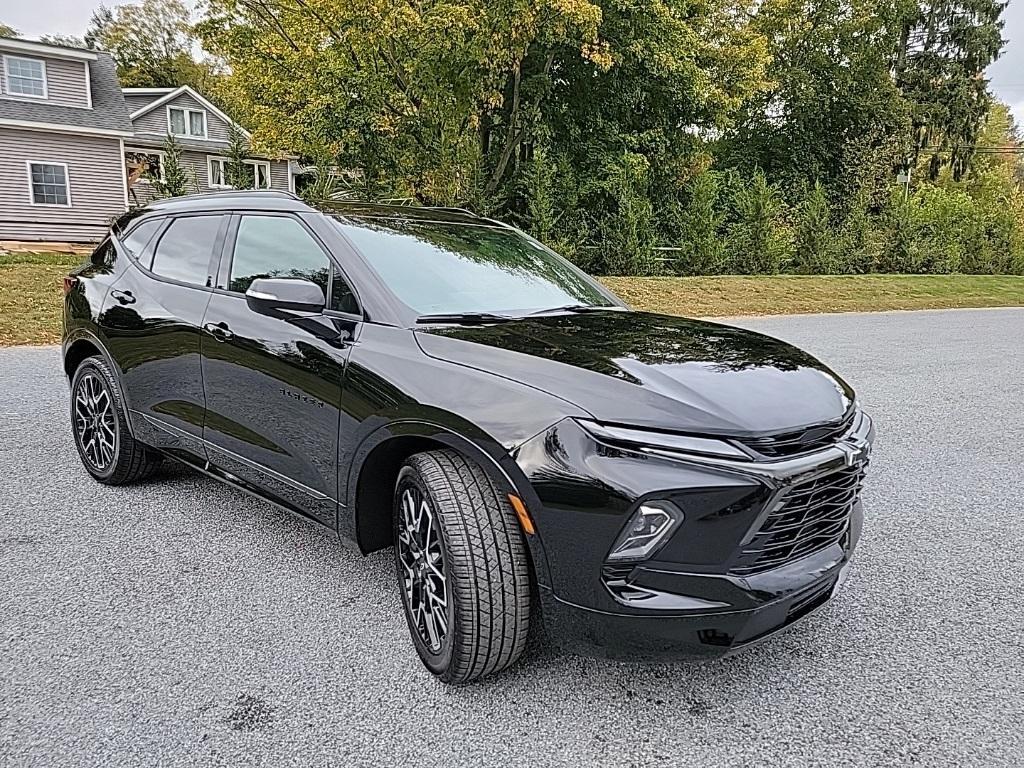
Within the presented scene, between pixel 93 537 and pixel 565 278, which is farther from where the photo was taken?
pixel 565 278

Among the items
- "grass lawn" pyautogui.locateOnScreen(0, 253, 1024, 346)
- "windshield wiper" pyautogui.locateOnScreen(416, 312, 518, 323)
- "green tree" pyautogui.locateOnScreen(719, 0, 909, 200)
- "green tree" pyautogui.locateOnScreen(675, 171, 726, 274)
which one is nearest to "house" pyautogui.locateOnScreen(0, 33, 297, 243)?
"grass lawn" pyautogui.locateOnScreen(0, 253, 1024, 346)

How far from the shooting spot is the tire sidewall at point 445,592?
2.27m

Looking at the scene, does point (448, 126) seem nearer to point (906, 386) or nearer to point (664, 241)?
point (664, 241)

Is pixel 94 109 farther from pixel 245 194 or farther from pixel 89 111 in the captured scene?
pixel 245 194

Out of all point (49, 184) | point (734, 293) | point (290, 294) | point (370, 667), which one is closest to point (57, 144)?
point (49, 184)

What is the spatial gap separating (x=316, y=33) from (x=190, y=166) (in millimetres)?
16892

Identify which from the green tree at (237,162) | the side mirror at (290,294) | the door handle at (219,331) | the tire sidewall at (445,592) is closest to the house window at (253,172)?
the green tree at (237,162)

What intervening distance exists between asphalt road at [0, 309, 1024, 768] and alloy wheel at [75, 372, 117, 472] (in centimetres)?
20

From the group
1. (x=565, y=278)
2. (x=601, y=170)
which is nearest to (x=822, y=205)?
(x=601, y=170)

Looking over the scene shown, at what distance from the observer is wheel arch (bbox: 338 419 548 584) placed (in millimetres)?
2176

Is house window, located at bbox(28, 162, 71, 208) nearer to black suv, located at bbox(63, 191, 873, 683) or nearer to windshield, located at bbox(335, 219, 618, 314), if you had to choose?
black suv, located at bbox(63, 191, 873, 683)

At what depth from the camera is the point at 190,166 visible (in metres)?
30.4

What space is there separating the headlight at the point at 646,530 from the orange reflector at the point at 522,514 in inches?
10.1

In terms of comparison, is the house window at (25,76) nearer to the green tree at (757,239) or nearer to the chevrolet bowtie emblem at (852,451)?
the green tree at (757,239)
